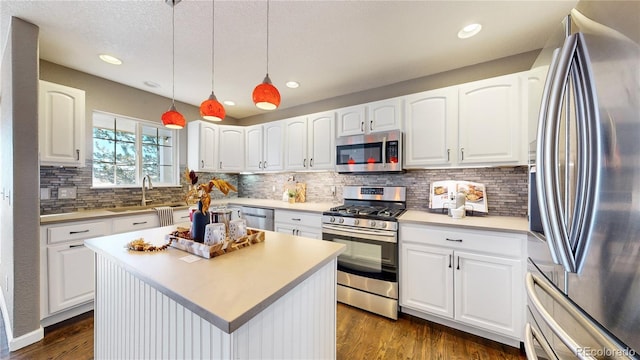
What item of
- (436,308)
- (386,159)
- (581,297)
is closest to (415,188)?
(386,159)

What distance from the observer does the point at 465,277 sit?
188cm

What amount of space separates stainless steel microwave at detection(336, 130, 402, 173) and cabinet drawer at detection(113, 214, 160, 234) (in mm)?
2268

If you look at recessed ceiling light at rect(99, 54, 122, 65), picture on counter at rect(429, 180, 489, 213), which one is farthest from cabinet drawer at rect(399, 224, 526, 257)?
recessed ceiling light at rect(99, 54, 122, 65)

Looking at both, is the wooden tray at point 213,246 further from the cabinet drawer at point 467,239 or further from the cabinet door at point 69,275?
the cabinet door at point 69,275

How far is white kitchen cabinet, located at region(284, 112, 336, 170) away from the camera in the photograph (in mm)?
2987

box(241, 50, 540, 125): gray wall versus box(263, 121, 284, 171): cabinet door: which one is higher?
box(241, 50, 540, 125): gray wall

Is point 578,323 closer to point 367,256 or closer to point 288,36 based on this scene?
point 367,256

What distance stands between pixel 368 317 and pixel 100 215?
2805 mm

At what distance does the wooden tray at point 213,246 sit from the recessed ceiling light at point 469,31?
222cm

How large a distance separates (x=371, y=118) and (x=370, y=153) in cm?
42

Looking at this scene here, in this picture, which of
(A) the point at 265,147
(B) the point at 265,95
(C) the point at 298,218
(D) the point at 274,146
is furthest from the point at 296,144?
(B) the point at 265,95

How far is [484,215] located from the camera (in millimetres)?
2270

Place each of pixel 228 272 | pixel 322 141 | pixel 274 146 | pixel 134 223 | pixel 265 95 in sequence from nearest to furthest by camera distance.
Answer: pixel 228 272 → pixel 265 95 → pixel 134 223 → pixel 322 141 → pixel 274 146

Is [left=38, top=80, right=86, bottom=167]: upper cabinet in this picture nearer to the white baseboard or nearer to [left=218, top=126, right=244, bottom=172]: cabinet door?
the white baseboard
